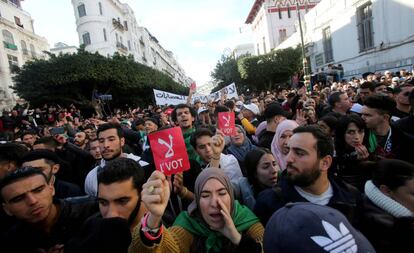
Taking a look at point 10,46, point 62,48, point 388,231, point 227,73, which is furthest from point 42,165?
point 62,48

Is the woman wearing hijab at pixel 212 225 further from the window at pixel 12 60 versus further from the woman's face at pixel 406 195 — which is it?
the window at pixel 12 60

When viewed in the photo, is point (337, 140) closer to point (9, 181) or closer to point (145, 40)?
point (9, 181)

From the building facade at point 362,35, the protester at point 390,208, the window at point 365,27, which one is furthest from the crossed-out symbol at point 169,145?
the window at point 365,27

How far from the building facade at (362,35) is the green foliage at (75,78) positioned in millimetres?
14479

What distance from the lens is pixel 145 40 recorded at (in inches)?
2438

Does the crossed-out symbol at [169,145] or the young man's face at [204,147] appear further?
the young man's face at [204,147]

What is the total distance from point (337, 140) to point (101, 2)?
4294 cm

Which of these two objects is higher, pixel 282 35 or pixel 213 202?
pixel 282 35

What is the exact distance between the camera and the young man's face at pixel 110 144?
10.9 feet

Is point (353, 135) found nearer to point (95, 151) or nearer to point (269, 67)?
point (95, 151)

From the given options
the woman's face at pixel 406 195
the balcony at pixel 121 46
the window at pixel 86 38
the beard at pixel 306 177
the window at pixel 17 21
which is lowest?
the woman's face at pixel 406 195

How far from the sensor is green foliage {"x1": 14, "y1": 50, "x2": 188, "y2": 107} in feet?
63.2

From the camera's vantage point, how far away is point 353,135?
301cm

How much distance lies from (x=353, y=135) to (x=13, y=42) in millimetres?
41559
